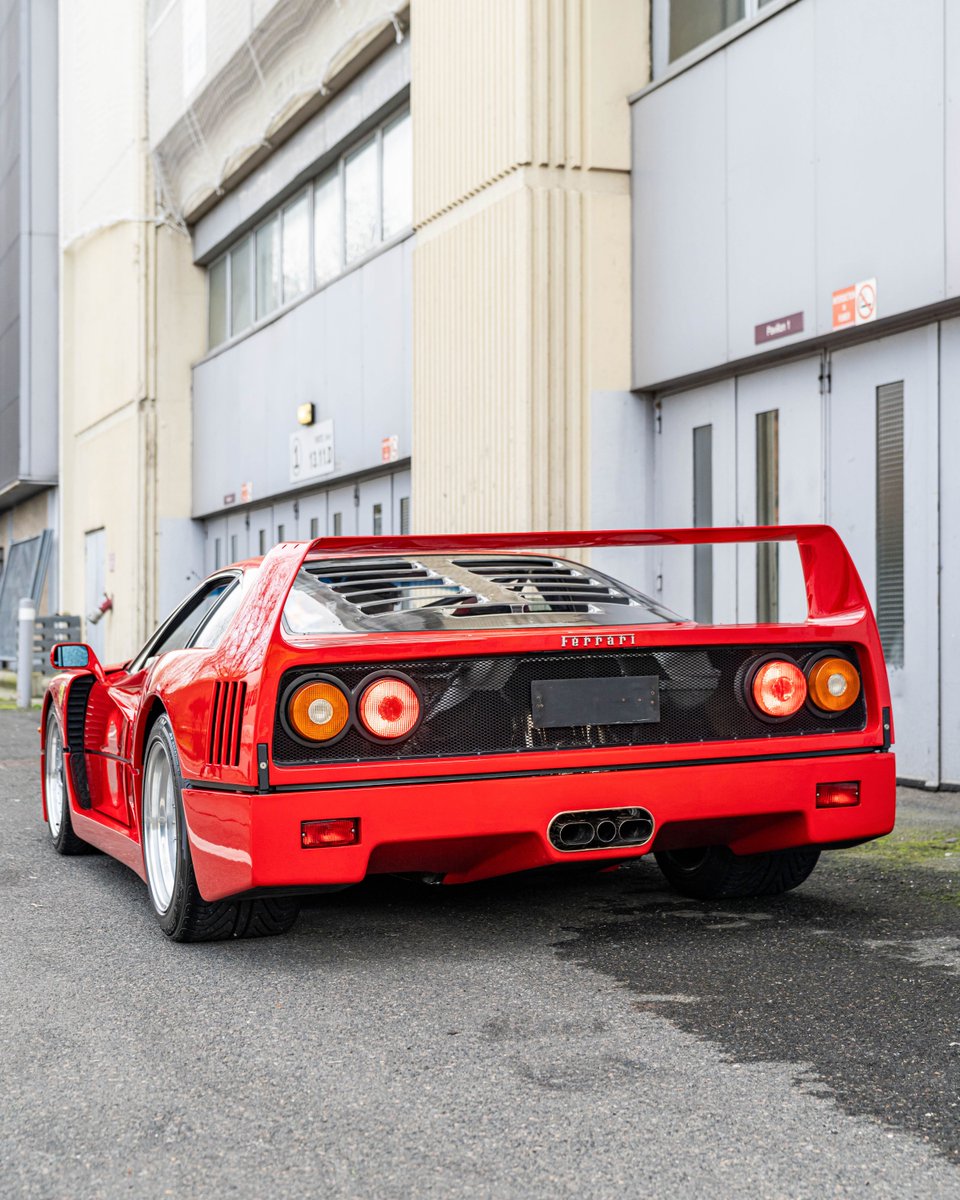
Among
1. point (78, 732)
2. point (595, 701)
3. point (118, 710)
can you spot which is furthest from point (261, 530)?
point (595, 701)

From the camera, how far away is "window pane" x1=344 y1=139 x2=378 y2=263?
14.7 m

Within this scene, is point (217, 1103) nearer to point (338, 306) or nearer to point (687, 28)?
point (687, 28)

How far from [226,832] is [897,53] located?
6.23 m

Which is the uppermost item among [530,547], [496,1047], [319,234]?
[319,234]

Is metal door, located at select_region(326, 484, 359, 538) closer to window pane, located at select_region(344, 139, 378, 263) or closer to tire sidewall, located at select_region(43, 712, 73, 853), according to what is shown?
window pane, located at select_region(344, 139, 378, 263)

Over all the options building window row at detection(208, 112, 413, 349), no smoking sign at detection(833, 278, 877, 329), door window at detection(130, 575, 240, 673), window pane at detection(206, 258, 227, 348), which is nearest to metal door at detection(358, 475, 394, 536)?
building window row at detection(208, 112, 413, 349)

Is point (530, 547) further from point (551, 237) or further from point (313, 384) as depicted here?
point (313, 384)

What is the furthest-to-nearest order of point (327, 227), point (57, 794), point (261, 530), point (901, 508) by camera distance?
point (261, 530) → point (327, 227) → point (901, 508) → point (57, 794)

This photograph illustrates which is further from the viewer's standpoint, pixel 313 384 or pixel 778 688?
pixel 313 384

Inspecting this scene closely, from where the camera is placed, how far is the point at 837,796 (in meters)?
4.36

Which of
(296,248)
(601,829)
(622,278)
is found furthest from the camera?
(296,248)

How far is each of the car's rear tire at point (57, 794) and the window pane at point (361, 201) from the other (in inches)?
361

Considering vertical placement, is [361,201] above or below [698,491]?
above

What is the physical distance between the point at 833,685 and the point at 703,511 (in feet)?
19.2
